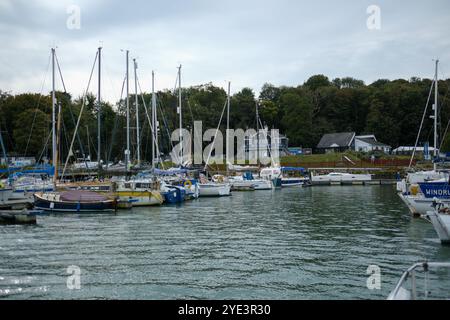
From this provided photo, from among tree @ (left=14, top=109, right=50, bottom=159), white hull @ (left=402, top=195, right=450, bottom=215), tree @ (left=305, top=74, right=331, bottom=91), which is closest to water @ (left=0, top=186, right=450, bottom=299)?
white hull @ (left=402, top=195, right=450, bottom=215)

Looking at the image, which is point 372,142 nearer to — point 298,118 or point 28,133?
point 298,118

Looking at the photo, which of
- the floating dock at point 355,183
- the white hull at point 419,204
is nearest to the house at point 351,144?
the floating dock at point 355,183

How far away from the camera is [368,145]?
4232 inches

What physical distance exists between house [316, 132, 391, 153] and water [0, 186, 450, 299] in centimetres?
7523

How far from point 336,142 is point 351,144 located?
3.31 metres

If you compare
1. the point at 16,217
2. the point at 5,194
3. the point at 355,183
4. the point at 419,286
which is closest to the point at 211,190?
the point at 5,194

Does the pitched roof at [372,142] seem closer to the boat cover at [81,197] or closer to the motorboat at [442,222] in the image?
the boat cover at [81,197]

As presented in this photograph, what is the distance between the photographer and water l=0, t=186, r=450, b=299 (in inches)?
602

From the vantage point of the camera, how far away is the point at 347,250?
21.4m

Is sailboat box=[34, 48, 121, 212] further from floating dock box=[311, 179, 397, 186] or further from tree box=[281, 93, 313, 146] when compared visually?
tree box=[281, 93, 313, 146]

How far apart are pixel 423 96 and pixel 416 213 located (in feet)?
292

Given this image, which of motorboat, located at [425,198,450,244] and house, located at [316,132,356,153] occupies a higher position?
house, located at [316,132,356,153]

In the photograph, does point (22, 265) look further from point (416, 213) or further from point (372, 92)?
point (372, 92)

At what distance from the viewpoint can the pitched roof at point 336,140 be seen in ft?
356
